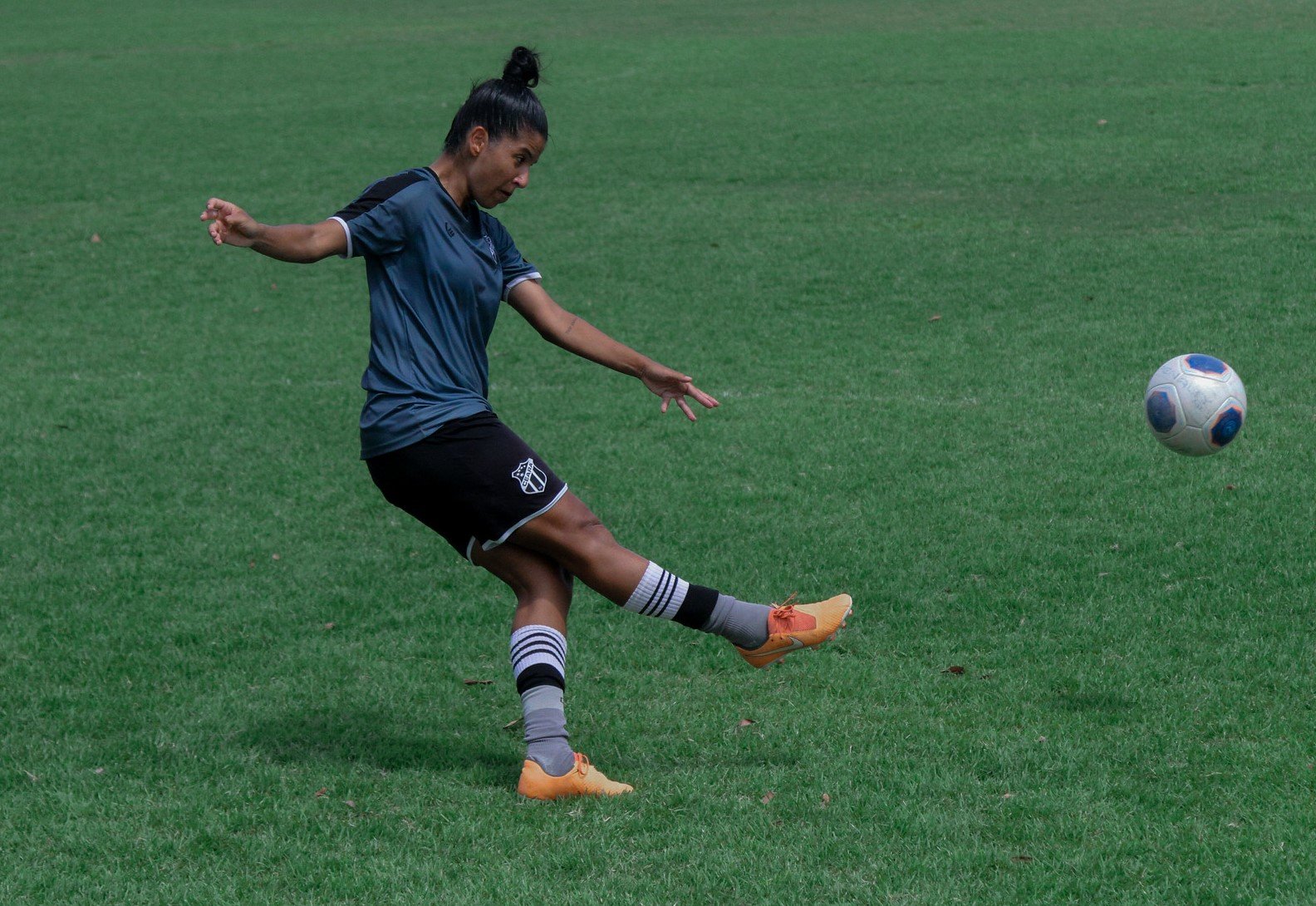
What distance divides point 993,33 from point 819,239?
44.6ft

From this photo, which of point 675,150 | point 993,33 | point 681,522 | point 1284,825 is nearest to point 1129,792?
point 1284,825

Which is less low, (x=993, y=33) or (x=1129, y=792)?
(x=993, y=33)

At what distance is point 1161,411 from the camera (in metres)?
5.88

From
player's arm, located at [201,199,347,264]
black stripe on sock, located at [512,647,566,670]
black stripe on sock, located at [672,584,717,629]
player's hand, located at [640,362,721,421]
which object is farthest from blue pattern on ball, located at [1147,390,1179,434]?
player's arm, located at [201,199,347,264]

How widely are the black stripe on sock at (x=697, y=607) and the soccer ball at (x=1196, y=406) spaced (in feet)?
7.40

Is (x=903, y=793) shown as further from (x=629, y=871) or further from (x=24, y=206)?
(x=24, y=206)

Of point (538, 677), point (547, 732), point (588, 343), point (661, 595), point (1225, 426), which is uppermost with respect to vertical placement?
point (588, 343)

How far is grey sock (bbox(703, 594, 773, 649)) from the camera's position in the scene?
15.7 feet

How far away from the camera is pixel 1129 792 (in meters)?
4.36

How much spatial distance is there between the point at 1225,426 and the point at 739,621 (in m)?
2.34

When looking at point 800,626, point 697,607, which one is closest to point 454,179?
point 697,607

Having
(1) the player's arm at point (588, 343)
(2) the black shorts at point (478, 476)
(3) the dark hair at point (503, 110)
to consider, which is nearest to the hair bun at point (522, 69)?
(3) the dark hair at point (503, 110)

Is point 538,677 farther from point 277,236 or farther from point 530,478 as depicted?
point 277,236

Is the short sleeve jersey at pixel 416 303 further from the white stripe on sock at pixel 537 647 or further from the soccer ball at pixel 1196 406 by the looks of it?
the soccer ball at pixel 1196 406
